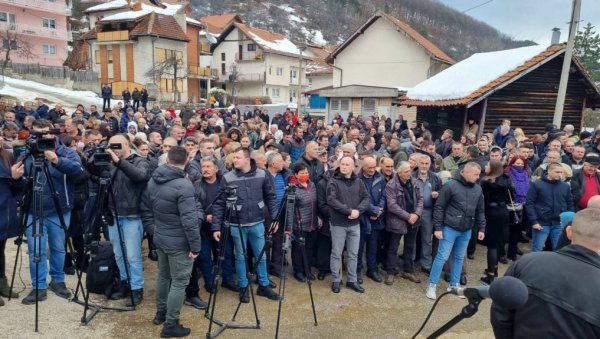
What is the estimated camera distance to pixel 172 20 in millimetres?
39906

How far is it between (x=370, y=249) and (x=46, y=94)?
27.8 metres

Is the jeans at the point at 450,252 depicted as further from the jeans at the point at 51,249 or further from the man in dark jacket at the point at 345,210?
the jeans at the point at 51,249

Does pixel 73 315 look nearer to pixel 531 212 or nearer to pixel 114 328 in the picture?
pixel 114 328

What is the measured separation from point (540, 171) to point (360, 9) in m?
114

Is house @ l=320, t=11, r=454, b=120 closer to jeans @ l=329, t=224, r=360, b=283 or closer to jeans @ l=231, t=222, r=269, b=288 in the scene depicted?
jeans @ l=329, t=224, r=360, b=283

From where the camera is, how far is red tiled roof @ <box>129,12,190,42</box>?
37125 mm

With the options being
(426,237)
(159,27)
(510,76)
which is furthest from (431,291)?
(159,27)

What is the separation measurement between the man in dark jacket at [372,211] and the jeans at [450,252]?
862 millimetres

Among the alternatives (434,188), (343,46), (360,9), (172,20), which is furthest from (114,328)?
(360,9)

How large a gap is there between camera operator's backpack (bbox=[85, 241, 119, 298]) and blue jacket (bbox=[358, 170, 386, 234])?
3374 millimetres

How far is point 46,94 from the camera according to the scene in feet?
87.0

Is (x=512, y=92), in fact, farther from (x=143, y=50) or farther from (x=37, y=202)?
(x=143, y=50)

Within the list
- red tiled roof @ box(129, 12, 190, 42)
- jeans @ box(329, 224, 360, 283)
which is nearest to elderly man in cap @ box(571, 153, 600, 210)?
jeans @ box(329, 224, 360, 283)

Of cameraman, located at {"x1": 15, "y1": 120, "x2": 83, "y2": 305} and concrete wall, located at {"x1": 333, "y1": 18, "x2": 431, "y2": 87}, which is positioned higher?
concrete wall, located at {"x1": 333, "y1": 18, "x2": 431, "y2": 87}
